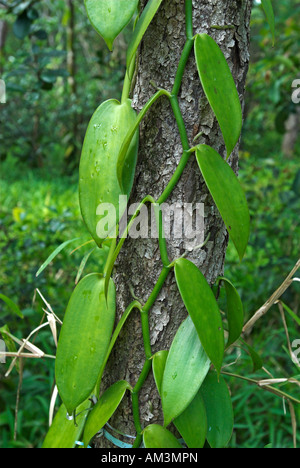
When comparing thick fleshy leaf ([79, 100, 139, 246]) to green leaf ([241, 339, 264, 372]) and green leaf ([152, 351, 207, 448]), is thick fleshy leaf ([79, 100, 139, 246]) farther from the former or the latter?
green leaf ([241, 339, 264, 372])

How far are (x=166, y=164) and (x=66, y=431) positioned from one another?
Answer: 13.9 inches

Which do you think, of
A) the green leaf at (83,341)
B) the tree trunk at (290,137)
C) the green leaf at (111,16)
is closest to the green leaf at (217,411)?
the green leaf at (83,341)

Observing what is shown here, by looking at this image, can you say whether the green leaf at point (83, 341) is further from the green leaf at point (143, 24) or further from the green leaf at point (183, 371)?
the green leaf at point (143, 24)

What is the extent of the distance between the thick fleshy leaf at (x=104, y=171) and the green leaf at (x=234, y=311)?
6.5 inches

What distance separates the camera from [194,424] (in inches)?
19.8

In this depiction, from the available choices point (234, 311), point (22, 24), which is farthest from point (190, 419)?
point (22, 24)

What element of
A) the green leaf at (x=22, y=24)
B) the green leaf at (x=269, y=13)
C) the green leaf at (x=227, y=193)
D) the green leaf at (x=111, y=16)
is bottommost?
the green leaf at (x=227, y=193)

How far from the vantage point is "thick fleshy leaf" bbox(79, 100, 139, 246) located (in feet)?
1.56

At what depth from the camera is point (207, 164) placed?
0.46 m

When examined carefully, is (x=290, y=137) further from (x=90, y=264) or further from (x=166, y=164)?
(x=166, y=164)

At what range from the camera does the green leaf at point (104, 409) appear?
51 cm

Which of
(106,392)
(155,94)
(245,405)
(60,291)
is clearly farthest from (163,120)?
(60,291)

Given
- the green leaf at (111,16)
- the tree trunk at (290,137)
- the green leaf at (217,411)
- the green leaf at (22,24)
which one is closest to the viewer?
the green leaf at (111,16)
